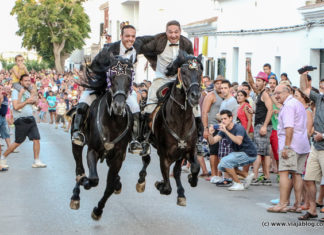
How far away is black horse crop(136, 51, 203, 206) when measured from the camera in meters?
9.48

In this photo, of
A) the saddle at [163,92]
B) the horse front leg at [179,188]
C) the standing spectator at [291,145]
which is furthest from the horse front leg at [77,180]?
the standing spectator at [291,145]

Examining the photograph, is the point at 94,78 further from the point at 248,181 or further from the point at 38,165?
the point at 38,165

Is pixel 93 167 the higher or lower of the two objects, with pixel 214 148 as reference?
higher

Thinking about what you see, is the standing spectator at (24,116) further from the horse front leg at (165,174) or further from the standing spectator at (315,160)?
the standing spectator at (315,160)

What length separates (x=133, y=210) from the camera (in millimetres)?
11008

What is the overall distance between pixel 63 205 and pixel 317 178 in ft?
13.0

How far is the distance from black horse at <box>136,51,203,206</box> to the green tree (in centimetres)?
7225

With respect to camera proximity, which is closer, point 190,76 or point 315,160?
point 190,76

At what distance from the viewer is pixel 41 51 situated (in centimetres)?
8800

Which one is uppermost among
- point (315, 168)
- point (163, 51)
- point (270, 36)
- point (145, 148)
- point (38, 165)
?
point (270, 36)

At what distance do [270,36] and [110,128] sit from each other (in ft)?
59.0

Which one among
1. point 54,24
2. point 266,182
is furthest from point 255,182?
point 54,24

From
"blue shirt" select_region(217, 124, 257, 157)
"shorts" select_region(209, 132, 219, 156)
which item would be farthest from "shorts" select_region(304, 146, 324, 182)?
"shorts" select_region(209, 132, 219, 156)

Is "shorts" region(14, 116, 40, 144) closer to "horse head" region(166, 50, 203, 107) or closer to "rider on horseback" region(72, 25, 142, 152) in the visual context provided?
"rider on horseback" region(72, 25, 142, 152)
